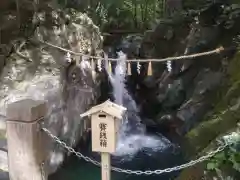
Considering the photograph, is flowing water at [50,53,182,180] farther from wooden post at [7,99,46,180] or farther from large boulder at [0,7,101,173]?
wooden post at [7,99,46,180]

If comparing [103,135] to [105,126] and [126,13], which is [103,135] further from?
[126,13]

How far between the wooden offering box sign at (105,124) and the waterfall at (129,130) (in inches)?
142

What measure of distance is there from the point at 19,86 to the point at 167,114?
4.43m

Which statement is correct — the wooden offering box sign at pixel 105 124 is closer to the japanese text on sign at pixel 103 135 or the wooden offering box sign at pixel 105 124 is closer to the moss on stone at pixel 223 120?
the japanese text on sign at pixel 103 135

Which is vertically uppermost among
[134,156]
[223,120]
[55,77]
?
[55,77]

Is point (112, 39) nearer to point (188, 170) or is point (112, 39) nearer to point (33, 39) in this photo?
point (33, 39)

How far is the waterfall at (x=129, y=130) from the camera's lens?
8.89 meters

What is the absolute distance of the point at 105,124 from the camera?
342cm

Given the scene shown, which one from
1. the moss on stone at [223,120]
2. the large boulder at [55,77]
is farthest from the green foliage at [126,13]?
the moss on stone at [223,120]

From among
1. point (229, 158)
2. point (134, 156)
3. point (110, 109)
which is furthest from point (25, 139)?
point (134, 156)

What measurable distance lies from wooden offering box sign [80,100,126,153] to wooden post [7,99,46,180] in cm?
52

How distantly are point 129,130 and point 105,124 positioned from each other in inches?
276

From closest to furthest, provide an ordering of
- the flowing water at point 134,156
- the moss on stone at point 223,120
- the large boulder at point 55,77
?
the moss on stone at point 223,120
the large boulder at point 55,77
the flowing water at point 134,156

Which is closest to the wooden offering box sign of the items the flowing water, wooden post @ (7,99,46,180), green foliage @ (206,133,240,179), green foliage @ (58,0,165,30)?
wooden post @ (7,99,46,180)
